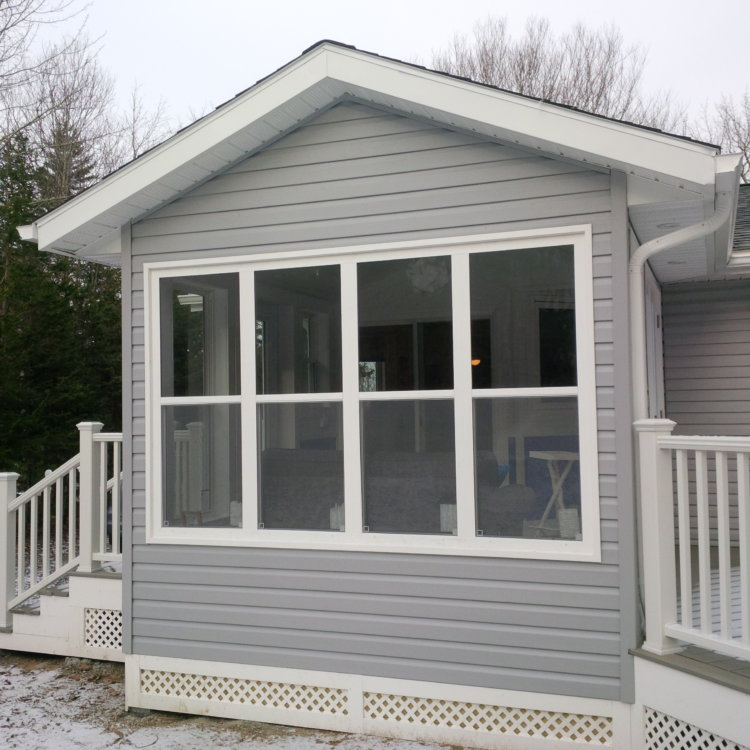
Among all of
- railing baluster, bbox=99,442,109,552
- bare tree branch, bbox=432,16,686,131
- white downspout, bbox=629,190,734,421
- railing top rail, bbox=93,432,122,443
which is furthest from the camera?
bare tree branch, bbox=432,16,686,131

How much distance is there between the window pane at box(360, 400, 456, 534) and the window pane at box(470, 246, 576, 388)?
1.10ft

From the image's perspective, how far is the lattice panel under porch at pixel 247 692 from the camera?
421 cm

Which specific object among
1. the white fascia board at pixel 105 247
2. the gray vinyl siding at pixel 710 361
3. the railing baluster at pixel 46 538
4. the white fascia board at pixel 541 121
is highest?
the white fascia board at pixel 541 121

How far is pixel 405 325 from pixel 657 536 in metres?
1.59

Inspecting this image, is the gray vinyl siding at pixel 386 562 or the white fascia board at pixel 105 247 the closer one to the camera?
the gray vinyl siding at pixel 386 562

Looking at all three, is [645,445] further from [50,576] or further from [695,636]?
[50,576]

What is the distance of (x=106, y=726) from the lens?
4.41 m

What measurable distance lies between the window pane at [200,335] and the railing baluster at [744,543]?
2640 mm

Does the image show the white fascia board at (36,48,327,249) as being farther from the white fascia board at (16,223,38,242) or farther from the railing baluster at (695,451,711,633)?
the railing baluster at (695,451,711,633)

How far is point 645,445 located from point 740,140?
1636 centimetres

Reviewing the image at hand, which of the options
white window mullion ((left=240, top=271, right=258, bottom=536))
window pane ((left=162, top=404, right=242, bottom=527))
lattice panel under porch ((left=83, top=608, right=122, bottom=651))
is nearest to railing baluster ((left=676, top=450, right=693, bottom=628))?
white window mullion ((left=240, top=271, right=258, bottom=536))

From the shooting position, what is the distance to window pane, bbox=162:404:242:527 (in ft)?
14.6

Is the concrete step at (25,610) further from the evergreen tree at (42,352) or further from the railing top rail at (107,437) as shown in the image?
the evergreen tree at (42,352)

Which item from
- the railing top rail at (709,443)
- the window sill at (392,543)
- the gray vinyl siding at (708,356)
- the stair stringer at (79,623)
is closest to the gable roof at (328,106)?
the railing top rail at (709,443)
